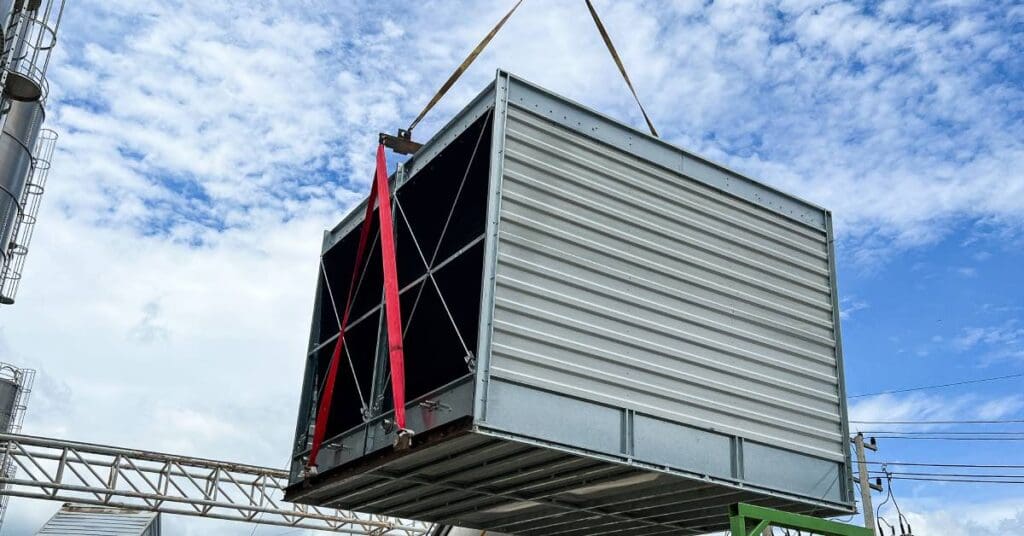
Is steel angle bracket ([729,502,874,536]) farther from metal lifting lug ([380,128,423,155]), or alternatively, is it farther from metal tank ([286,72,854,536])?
metal lifting lug ([380,128,423,155])

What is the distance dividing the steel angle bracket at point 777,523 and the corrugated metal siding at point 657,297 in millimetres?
1941

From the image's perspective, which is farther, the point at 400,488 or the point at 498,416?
the point at 400,488

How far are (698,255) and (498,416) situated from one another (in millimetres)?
4280

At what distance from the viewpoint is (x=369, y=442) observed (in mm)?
13344

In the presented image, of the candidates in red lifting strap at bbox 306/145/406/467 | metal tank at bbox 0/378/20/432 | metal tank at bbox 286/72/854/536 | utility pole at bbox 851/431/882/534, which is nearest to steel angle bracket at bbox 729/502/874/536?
metal tank at bbox 286/72/854/536

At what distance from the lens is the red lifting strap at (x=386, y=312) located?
1225 centimetres

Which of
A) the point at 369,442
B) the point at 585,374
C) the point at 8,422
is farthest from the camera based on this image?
the point at 8,422

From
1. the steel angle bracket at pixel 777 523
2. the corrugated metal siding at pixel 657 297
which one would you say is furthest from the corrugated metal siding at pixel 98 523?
the steel angle bracket at pixel 777 523

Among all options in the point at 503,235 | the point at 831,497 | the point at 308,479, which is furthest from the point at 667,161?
the point at 308,479

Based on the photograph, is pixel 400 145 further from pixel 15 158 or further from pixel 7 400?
pixel 7 400

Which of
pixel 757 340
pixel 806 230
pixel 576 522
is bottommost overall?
pixel 576 522

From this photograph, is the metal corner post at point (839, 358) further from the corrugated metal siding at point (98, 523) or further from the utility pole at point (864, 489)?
the corrugated metal siding at point (98, 523)

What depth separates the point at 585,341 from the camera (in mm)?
12281

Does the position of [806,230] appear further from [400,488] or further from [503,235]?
[400,488]
